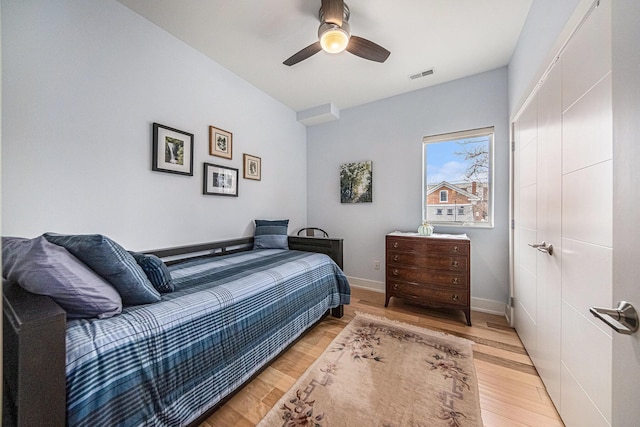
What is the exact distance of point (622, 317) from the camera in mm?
662

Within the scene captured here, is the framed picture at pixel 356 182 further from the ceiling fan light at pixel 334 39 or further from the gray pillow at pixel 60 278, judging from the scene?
the gray pillow at pixel 60 278

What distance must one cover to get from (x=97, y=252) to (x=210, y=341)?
2.25 ft

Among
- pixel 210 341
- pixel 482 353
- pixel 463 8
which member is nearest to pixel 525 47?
pixel 463 8

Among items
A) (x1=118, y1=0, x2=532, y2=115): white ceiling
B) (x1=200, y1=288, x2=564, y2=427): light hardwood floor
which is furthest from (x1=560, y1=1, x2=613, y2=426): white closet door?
(x1=118, y1=0, x2=532, y2=115): white ceiling

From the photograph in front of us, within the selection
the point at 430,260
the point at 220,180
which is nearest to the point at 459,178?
the point at 430,260

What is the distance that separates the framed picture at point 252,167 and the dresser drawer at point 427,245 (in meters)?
1.76

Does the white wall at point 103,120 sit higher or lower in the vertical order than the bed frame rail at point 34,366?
higher

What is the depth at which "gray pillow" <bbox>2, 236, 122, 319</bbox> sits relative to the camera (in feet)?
3.27

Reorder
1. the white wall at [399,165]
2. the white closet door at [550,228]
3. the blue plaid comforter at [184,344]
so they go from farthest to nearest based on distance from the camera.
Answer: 1. the white wall at [399,165]
2. the white closet door at [550,228]
3. the blue plaid comforter at [184,344]

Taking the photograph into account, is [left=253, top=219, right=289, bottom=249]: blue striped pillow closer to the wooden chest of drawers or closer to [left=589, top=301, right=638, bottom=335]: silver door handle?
the wooden chest of drawers

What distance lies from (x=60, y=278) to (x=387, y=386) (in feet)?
5.86

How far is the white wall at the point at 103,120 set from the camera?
1496mm

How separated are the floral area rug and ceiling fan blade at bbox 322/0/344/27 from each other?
95.5 inches

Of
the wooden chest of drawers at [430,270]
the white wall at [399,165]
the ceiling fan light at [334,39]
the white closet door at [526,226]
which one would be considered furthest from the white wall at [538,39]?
the wooden chest of drawers at [430,270]
